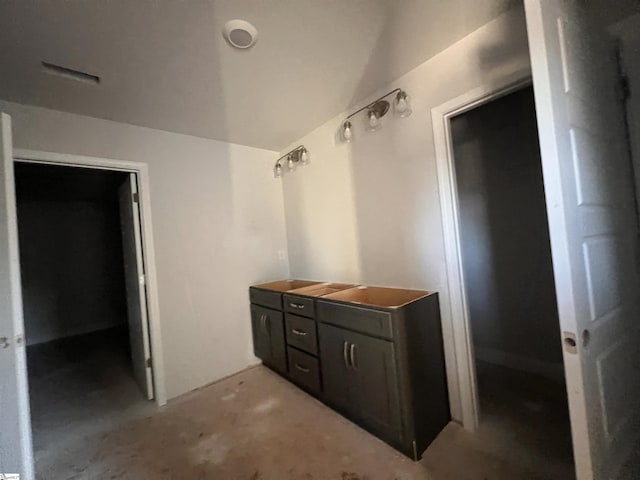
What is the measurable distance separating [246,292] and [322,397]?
132 centimetres

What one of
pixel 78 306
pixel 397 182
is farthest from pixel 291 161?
pixel 78 306

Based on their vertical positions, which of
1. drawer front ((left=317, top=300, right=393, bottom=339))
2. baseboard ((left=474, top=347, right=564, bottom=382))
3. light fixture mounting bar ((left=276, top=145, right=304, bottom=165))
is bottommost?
baseboard ((left=474, top=347, right=564, bottom=382))

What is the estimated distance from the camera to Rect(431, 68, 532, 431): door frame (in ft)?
5.50

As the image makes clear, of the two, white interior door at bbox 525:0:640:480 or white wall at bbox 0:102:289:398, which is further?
white wall at bbox 0:102:289:398

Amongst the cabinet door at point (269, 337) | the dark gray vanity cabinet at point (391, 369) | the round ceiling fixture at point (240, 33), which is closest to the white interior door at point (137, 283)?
the cabinet door at point (269, 337)

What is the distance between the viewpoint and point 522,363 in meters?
2.29

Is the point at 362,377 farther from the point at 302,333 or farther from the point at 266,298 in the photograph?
the point at 266,298

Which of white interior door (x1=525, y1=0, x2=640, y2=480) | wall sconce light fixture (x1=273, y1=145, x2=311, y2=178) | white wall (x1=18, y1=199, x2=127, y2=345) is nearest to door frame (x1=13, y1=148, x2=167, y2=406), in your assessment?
wall sconce light fixture (x1=273, y1=145, x2=311, y2=178)

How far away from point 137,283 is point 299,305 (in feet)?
4.88

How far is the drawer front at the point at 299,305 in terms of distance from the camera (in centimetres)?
Result: 204

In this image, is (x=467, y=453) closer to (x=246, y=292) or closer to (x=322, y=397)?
(x=322, y=397)

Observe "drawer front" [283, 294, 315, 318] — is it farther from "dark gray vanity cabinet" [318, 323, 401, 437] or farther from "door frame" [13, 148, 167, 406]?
"door frame" [13, 148, 167, 406]

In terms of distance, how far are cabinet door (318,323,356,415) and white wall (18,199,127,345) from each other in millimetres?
5085

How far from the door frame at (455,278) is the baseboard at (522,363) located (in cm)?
97
